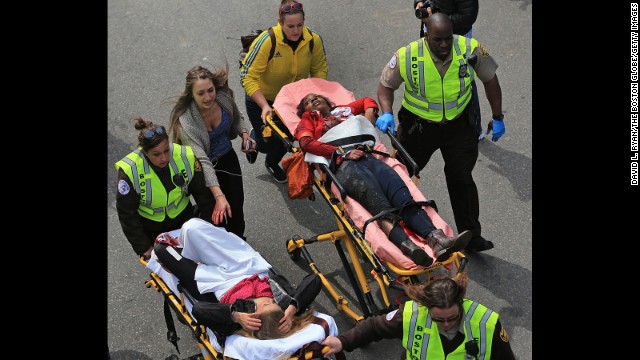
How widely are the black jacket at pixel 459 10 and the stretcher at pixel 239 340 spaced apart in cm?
315

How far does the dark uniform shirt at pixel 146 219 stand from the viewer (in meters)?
5.92

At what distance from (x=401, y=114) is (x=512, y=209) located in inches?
54.5

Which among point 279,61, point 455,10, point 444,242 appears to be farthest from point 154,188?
point 455,10

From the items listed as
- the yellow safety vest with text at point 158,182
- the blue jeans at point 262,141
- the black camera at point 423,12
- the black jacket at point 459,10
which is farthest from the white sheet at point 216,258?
the black jacket at point 459,10

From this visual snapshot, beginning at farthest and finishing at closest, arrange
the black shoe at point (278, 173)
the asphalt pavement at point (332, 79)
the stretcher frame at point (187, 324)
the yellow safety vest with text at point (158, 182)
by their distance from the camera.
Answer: the black shoe at point (278, 173)
the asphalt pavement at point (332, 79)
the yellow safety vest with text at point (158, 182)
the stretcher frame at point (187, 324)

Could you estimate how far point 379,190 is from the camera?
20.4 feet

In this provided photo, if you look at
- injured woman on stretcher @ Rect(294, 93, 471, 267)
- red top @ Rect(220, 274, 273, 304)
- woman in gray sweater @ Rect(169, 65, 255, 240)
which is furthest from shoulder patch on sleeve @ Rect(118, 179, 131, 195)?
injured woman on stretcher @ Rect(294, 93, 471, 267)

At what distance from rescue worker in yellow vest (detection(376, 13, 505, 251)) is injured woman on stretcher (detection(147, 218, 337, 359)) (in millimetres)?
1536

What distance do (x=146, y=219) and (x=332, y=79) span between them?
334 cm

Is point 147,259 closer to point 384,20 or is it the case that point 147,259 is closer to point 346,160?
point 346,160

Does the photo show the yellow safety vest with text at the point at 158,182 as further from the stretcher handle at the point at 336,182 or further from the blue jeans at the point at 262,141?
the blue jeans at the point at 262,141

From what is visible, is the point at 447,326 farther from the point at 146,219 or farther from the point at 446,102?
the point at 146,219

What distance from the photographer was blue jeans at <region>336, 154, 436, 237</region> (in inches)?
238

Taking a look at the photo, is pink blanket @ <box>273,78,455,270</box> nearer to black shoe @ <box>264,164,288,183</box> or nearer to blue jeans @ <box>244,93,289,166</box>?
blue jeans @ <box>244,93,289,166</box>
